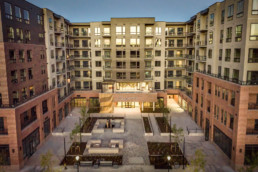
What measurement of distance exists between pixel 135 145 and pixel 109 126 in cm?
892

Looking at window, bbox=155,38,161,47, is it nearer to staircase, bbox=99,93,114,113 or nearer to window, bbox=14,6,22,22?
staircase, bbox=99,93,114,113

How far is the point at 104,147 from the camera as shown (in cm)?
3092

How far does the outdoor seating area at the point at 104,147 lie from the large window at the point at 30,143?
8122 millimetres

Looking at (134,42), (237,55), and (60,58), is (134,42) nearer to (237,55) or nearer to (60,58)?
(60,58)

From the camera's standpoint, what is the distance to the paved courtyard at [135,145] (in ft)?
86.6

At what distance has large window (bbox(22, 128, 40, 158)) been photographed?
90.6ft

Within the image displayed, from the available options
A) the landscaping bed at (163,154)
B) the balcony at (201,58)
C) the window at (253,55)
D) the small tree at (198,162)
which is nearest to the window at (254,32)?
the window at (253,55)

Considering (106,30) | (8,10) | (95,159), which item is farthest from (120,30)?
(95,159)

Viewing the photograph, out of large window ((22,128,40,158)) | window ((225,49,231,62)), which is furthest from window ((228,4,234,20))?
large window ((22,128,40,158))

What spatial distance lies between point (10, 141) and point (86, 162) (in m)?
10.2

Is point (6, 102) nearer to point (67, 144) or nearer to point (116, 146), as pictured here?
point (67, 144)

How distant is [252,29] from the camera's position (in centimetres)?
2511

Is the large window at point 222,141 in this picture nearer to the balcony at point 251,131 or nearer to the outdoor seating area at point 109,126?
the balcony at point 251,131

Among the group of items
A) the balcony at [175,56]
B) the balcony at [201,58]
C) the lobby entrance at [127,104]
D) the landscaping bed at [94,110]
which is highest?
the balcony at [175,56]
